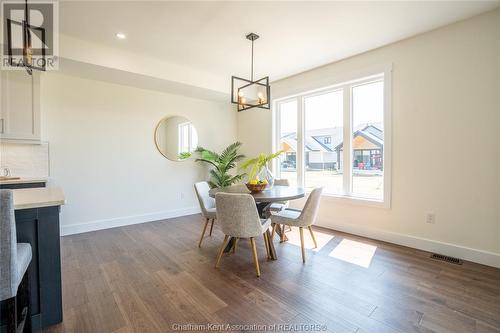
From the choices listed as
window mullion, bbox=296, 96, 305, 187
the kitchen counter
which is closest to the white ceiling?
window mullion, bbox=296, 96, 305, 187

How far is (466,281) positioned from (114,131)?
16.6 feet

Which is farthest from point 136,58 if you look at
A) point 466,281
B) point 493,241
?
point 493,241

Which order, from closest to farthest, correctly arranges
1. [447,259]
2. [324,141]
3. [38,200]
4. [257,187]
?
[38,200] → [447,259] → [257,187] → [324,141]

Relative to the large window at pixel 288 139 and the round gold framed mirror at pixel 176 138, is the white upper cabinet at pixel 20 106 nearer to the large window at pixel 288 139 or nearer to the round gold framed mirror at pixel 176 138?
the round gold framed mirror at pixel 176 138

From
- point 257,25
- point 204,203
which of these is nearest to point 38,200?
point 204,203

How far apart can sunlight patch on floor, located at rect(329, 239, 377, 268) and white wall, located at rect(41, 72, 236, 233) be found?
10.2 ft

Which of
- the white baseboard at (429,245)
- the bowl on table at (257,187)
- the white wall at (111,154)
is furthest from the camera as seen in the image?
the white wall at (111,154)

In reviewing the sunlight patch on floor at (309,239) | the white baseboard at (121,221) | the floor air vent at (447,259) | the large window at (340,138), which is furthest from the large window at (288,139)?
the floor air vent at (447,259)

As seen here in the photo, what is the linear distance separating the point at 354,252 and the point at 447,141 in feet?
5.69

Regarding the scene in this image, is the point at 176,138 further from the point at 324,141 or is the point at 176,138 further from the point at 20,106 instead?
the point at 324,141

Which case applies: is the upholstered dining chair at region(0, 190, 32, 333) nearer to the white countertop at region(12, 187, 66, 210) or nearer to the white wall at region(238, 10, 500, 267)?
the white countertop at region(12, 187, 66, 210)

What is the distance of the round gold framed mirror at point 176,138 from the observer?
184 inches

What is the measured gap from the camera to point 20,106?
309 cm

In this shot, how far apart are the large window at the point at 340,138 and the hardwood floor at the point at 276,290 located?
3.40ft
